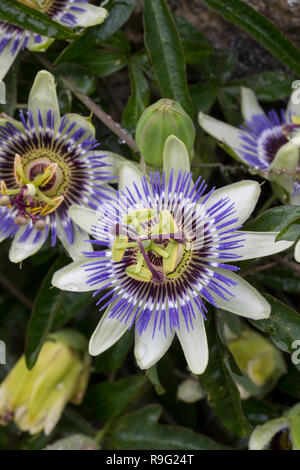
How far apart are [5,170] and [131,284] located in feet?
1.67

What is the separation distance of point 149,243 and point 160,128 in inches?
11.0

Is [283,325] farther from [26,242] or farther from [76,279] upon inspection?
[26,242]

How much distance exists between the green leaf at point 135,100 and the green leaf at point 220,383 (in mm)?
601

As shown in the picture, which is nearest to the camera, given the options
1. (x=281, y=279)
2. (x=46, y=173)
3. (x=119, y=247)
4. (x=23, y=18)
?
(x=119, y=247)

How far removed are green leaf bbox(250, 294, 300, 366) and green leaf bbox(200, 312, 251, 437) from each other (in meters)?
0.14

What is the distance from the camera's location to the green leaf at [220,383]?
167cm

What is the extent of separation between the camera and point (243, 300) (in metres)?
1.52

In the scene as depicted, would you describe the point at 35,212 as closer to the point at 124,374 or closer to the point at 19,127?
the point at 19,127

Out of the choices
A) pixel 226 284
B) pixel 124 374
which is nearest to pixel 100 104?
pixel 226 284

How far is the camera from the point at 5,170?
1.80 m

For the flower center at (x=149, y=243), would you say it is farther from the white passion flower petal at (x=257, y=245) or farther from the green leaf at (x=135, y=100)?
the green leaf at (x=135, y=100)

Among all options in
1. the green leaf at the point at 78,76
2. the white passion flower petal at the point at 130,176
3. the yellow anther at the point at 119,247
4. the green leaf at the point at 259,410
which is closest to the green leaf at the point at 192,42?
the green leaf at the point at 78,76

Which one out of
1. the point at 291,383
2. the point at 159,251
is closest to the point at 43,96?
the point at 159,251

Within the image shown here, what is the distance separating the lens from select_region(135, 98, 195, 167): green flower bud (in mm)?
1533
